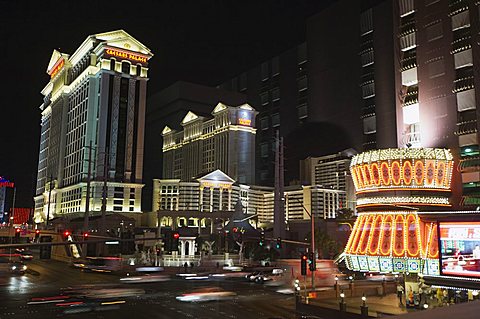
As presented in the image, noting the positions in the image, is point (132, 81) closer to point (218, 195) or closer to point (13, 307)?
point (218, 195)

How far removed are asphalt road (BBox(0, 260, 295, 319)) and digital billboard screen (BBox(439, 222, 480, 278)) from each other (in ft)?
30.1

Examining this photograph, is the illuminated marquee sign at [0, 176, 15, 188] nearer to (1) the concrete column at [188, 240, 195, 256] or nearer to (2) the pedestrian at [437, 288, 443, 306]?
(1) the concrete column at [188, 240, 195, 256]

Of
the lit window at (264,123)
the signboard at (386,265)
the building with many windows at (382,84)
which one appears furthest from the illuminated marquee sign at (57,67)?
the signboard at (386,265)

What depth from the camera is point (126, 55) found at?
323 feet

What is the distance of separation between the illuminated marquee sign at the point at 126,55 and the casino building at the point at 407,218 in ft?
249

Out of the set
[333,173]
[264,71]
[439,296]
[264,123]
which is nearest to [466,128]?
[333,173]

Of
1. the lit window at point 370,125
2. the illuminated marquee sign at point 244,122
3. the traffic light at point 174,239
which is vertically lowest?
the traffic light at point 174,239

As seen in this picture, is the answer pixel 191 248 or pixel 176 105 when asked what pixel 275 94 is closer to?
pixel 176 105

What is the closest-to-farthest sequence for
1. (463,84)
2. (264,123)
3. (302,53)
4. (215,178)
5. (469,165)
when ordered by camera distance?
(469,165) → (463,84) → (215,178) → (302,53) → (264,123)

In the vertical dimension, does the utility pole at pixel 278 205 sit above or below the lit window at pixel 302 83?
below

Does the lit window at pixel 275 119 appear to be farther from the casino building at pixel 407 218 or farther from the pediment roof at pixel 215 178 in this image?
the casino building at pixel 407 218

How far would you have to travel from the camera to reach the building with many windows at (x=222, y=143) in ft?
328

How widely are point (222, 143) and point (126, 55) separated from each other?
28623 mm

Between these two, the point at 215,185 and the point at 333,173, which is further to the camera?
the point at 215,185
